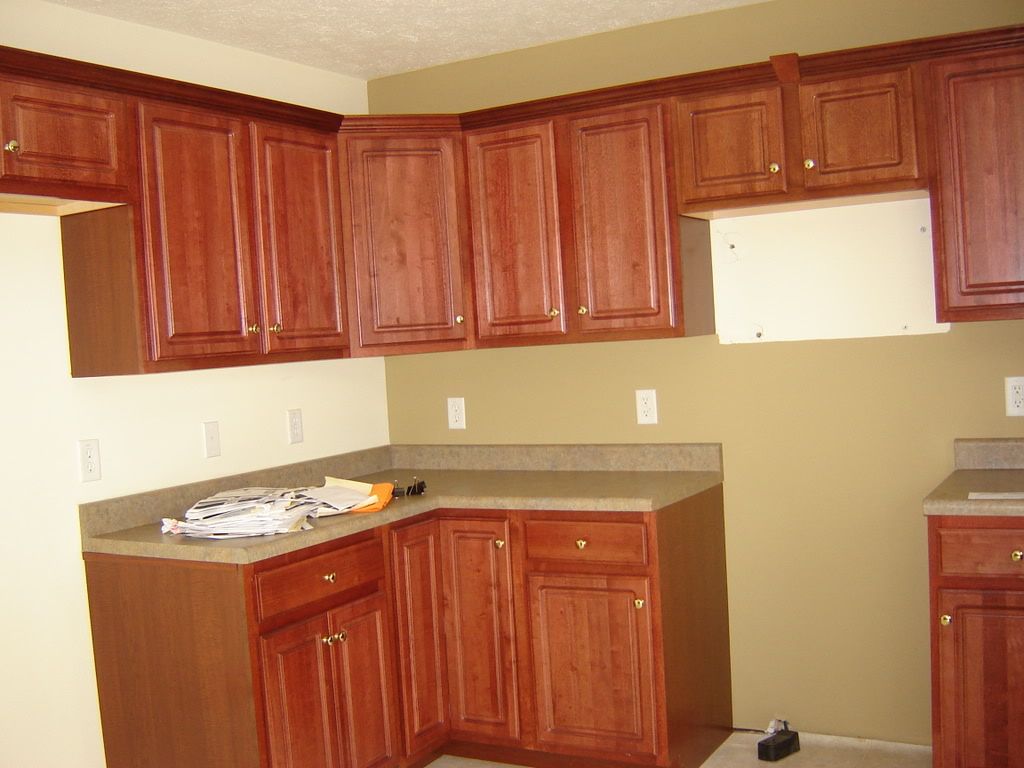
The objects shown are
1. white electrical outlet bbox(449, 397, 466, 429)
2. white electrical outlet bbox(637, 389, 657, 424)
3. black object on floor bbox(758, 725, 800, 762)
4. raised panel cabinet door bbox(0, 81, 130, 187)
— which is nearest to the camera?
raised panel cabinet door bbox(0, 81, 130, 187)

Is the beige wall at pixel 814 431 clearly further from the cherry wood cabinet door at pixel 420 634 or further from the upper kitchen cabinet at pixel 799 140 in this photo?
the cherry wood cabinet door at pixel 420 634

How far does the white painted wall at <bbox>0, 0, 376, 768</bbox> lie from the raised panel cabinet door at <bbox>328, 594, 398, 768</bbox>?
45 cm

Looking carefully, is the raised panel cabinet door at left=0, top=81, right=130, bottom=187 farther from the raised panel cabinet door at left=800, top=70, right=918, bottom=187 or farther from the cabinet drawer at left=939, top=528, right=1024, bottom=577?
the cabinet drawer at left=939, top=528, right=1024, bottom=577

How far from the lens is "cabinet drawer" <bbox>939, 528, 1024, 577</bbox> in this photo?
8.64 feet

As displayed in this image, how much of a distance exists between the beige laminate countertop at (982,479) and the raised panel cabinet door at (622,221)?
0.96 m

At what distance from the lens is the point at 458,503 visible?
3312mm

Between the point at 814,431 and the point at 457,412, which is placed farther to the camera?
the point at 457,412

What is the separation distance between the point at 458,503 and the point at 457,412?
76 cm

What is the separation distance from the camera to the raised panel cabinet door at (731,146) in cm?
309

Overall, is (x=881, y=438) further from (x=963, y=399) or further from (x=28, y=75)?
(x=28, y=75)

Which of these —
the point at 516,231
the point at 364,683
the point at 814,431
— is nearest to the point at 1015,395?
the point at 814,431

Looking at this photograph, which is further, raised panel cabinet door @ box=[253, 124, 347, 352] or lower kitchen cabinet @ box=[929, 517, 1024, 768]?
raised panel cabinet door @ box=[253, 124, 347, 352]

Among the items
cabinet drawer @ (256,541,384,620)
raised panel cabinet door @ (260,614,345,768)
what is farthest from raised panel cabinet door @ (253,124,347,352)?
raised panel cabinet door @ (260,614,345,768)

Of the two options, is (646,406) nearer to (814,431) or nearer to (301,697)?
(814,431)
